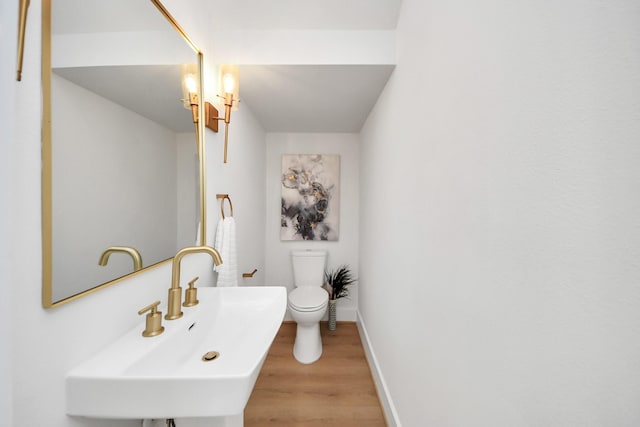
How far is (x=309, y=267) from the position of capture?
2.41 metres

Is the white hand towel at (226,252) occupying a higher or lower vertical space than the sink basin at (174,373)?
higher

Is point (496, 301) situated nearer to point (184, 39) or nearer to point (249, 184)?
point (184, 39)

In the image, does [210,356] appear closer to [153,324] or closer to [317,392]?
[153,324]

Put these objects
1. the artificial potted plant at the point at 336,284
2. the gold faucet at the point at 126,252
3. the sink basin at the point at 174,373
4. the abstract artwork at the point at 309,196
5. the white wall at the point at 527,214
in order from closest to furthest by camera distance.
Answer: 1. the white wall at the point at 527,214
2. the sink basin at the point at 174,373
3. the gold faucet at the point at 126,252
4. the artificial potted plant at the point at 336,284
5. the abstract artwork at the point at 309,196

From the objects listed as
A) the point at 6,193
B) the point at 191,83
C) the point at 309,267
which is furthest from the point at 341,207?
the point at 6,193

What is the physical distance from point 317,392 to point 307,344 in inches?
14.3

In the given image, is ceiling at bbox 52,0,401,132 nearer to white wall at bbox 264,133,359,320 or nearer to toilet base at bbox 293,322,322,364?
white wall at bbox 264,133,359,320

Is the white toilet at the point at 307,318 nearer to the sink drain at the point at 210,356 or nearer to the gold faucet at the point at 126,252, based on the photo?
the sink drain at the point at 210,356

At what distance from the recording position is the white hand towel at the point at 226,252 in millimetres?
1300

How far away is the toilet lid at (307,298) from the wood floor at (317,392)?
46 cm

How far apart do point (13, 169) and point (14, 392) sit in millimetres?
453

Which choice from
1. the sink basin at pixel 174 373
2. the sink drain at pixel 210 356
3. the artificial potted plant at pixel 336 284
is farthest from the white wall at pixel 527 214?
the artificial potted plant at pixel 336 284

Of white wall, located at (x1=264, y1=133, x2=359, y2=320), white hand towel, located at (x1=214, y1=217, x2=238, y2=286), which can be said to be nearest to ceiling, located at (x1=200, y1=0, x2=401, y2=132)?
white wall, located at (x1=264, y1=133, x2=359, y2=320)

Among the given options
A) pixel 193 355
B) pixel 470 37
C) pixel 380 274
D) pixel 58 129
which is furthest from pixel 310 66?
pixel 193 355
